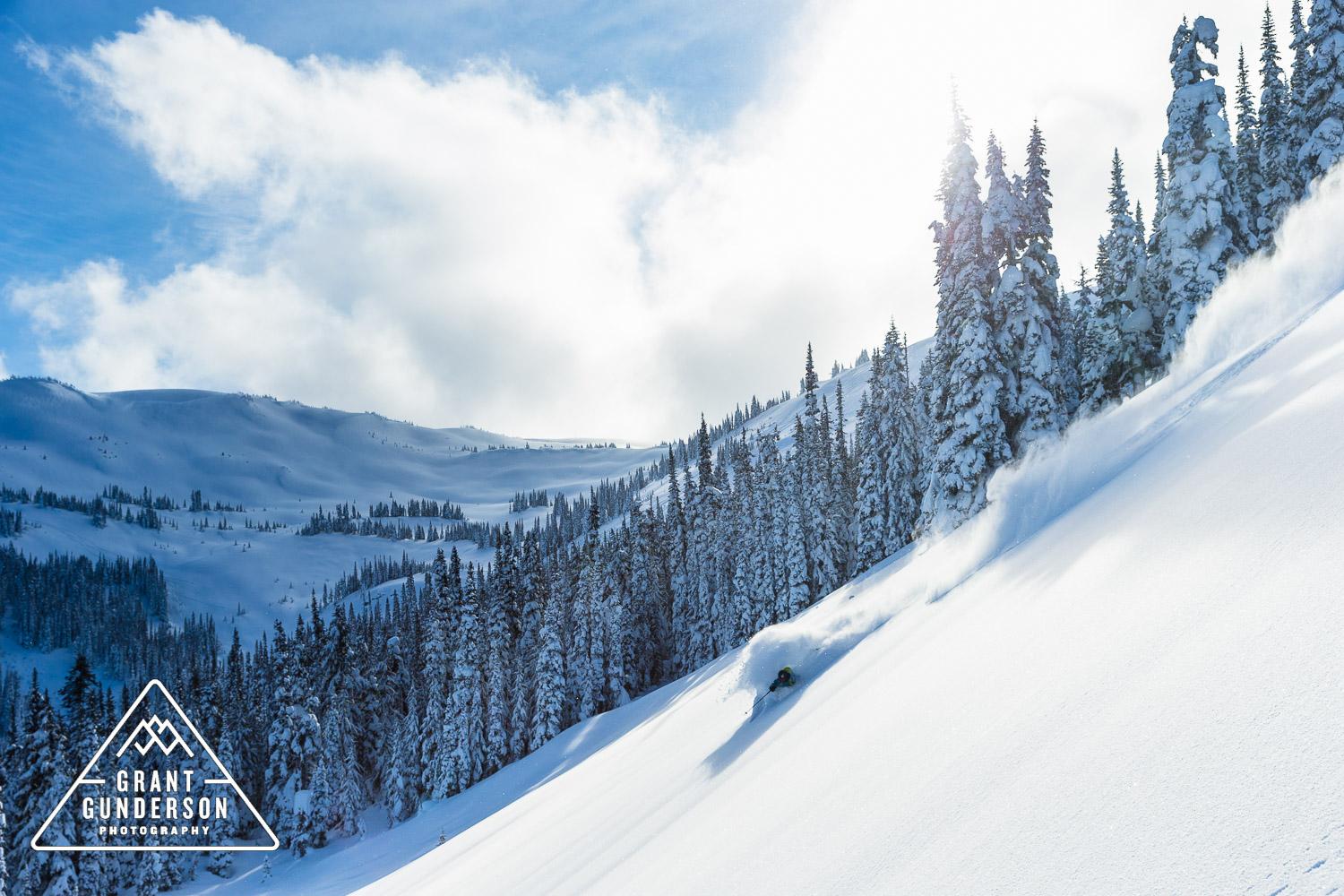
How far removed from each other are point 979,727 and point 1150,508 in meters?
3.22

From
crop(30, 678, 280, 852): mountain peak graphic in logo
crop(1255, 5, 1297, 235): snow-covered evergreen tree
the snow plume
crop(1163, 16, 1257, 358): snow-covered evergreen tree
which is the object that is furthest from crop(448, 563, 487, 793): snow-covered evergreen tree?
crop(1255, 5, 1297, 235): snow-covered evergreen tree

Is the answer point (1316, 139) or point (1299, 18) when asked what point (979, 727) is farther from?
point (1299, 18)

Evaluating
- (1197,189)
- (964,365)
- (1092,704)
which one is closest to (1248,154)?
(1197,189)

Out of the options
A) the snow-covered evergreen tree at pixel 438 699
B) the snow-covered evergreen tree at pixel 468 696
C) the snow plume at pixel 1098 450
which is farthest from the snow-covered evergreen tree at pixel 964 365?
the snow-covered evergreen tree at pixel 438 699

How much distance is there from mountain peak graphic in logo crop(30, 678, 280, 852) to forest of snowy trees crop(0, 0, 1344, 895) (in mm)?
1280

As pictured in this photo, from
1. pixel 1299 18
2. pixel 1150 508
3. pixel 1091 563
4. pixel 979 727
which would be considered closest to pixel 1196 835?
pixel 979 727

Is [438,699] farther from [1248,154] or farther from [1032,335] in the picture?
[1248,154]

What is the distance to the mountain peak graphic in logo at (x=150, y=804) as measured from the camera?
4162 cm

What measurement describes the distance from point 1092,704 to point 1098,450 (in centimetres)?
897

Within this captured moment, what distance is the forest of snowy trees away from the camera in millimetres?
26547

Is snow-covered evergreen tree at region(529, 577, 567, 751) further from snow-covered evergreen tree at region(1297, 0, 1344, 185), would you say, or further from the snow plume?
snow-covered evergreen tree at region(1297, 0, 1344, 185)

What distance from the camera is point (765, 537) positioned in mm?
54594

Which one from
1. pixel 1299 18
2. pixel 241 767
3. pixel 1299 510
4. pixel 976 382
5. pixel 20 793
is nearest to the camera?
pixel 1299 510

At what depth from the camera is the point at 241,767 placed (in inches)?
2514
